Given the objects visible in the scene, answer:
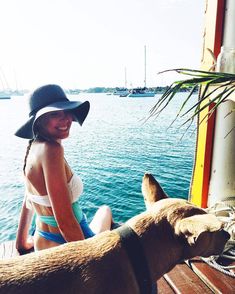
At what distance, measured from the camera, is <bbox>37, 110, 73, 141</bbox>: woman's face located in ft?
7.92

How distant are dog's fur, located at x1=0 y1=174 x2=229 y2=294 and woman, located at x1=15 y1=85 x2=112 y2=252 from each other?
0.64 metres

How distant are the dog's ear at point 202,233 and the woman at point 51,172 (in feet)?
3.30

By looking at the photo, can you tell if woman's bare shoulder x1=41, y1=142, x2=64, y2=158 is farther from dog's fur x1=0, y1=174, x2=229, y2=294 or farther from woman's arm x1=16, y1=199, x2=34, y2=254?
woman's arm x1=16, y1=199, x2=34, y2=254

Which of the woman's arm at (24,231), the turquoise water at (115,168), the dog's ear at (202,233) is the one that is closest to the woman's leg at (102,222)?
the woman's arm at (24,231)

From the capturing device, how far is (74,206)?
244 centimetres

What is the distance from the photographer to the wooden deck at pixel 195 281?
2.29 m

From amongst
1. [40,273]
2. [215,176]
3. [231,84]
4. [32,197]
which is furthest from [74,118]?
[215,176]

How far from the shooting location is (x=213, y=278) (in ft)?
8.01

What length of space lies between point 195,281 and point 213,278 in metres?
0.17

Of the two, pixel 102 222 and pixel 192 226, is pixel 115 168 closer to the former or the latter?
pixel 102 222

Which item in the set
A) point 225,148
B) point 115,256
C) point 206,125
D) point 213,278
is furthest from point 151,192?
point 206,125

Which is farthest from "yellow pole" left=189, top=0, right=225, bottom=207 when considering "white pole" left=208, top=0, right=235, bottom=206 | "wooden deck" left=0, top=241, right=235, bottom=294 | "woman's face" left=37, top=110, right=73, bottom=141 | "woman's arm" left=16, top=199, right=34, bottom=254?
"woman's arm" left=16, top=199, right=34, bottom=254

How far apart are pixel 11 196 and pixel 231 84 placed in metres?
10.0

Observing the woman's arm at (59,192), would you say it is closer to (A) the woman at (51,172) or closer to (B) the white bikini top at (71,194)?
(A) the woman at (51,172)
